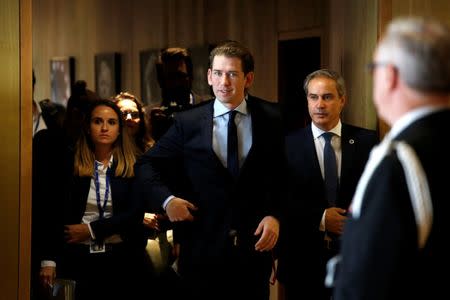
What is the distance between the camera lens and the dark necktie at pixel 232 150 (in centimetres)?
308

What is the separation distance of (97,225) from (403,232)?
2.23 m

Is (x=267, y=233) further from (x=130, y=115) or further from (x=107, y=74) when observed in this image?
(x=107, y=74)

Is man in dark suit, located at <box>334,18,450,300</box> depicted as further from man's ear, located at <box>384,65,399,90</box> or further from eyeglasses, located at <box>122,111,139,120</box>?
eyeglasses, located at <box>122,111,139,120</box>

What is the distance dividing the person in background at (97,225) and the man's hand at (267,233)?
2.73 feet

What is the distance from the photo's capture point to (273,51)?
5465mm

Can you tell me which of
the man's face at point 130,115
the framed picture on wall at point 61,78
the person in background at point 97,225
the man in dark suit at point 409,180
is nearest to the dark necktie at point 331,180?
the person in background at point 97,225

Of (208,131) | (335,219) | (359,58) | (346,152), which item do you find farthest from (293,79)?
(208,131)

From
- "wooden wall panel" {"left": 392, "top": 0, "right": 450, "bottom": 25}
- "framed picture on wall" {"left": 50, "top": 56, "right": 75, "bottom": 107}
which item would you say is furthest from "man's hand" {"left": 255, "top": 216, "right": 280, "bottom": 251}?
"framed picture on wall" {"left": 50, "top": 56, "right": 75, "bottom": 107}

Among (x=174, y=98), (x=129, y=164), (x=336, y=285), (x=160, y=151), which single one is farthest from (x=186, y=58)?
(x=336, y=285)

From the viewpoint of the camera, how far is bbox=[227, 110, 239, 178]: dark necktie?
3.08m

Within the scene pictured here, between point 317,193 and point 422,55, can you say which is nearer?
point 422,55

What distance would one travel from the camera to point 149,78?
6285mm

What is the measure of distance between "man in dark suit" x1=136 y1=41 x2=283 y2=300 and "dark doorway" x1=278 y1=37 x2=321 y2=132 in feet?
7.42

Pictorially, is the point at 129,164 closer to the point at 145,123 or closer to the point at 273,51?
the point at 145,123
